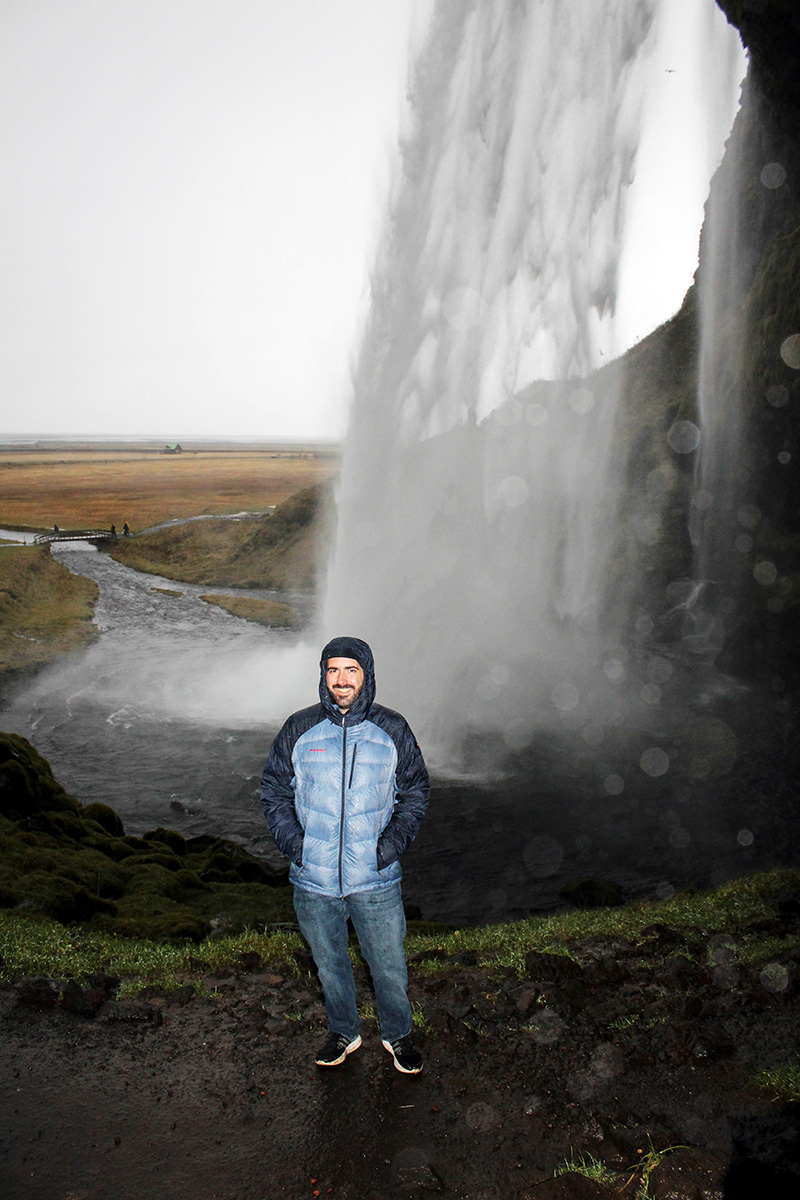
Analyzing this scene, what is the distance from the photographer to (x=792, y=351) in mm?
30734

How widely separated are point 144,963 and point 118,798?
12.9 meters

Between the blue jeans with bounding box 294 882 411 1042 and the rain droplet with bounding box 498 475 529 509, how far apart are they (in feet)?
117

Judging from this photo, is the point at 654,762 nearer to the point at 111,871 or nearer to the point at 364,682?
the point at 111,871

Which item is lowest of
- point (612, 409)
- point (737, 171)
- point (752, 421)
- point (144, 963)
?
point (144, 963)

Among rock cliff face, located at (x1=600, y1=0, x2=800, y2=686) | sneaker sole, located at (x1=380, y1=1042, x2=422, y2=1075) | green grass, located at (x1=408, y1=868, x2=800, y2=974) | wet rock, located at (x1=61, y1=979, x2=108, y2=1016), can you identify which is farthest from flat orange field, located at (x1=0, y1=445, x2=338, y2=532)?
sneaker sole, located at (x1=380, y1=1042, x2=422, y2=1075)

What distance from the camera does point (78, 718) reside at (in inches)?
1014

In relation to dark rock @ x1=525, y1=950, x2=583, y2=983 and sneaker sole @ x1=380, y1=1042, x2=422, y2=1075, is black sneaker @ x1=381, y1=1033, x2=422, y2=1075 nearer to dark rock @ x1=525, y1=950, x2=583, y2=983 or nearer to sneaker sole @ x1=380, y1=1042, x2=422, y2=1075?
sneaker sole @ x1=380, y1=1042, x2=422, y2=1075

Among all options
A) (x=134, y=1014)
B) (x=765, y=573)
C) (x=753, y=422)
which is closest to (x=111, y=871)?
(x=134, y=1014)

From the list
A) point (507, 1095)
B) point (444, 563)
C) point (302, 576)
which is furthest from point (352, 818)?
point (302, 576)

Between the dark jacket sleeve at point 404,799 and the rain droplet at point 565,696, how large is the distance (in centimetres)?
2225

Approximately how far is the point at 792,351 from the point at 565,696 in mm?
18582

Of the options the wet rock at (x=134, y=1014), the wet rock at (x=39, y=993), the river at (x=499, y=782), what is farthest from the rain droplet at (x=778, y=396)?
the wet rock at (x=39, y=993)

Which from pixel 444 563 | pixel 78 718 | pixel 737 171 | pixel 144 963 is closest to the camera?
pixel 144 963

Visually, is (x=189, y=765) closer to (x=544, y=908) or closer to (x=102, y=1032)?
(x=544, y=908)
